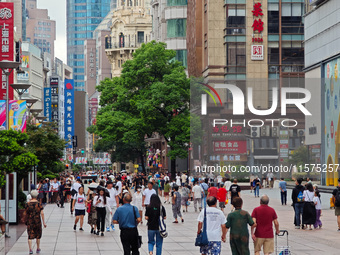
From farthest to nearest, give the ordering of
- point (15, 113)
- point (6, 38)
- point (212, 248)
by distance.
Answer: point (6, 38)
point (15, 113)
point (212, 248)

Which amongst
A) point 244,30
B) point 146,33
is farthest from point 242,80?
point 146,33

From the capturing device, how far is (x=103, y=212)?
25281 millimetres

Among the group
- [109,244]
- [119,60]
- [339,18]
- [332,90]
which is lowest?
[109,244]

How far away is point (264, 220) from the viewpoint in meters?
16.0

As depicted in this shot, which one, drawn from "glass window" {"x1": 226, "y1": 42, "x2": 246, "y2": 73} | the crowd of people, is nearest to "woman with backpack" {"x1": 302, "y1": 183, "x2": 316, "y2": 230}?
the crowd of people

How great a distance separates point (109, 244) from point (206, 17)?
60.6 meters

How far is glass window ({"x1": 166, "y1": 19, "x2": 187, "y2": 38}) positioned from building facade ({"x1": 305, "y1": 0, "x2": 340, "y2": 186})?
2734 centimetres

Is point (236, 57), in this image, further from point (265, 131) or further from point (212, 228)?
point (212, 228)

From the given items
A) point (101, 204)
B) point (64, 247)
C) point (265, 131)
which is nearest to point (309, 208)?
point (101, 204)

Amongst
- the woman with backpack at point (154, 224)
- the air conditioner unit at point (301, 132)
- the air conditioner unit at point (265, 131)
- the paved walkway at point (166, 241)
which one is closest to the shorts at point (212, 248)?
the woman with backpack at point (154, 224)

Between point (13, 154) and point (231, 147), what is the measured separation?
41234mm

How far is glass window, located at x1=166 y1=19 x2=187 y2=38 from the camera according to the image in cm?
9443

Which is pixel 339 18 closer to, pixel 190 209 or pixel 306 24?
pixel 306 24

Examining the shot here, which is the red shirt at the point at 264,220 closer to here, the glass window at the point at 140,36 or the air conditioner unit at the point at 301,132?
the air conditioner unit at the point at 301,132
